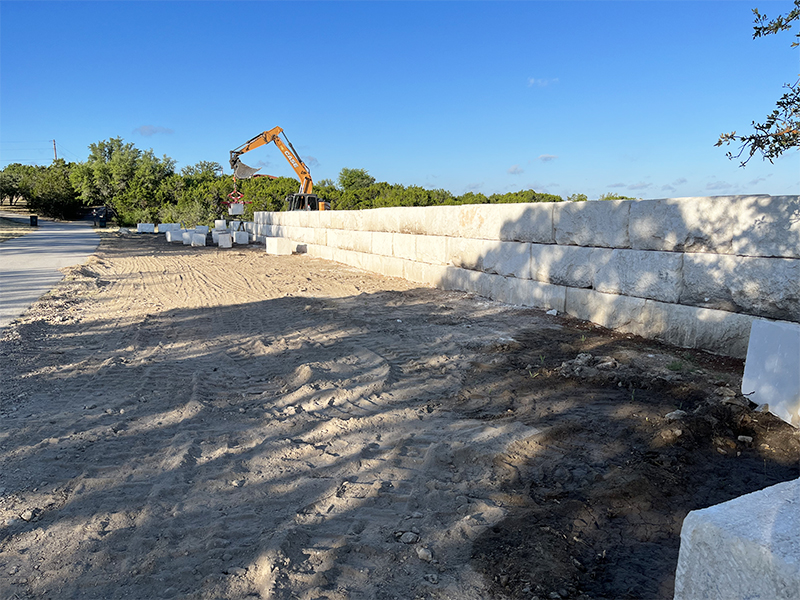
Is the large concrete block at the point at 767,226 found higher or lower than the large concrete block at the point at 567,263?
higher

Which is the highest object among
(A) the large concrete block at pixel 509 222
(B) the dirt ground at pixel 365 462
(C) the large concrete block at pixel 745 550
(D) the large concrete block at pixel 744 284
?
(A) the large concrete block at pixel 509 222

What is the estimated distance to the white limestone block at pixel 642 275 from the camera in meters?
6.10

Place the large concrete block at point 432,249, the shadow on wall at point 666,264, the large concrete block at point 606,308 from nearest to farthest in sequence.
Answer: the shadow on wall at point 666,264
the large concrete block at point 606,308
the large concrete block at point 432,249

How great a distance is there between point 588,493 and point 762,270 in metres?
3.56

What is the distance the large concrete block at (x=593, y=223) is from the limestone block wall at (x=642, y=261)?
0.01 m

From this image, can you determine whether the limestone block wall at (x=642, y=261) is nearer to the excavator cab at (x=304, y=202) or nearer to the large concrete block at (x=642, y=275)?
the large concrete block at (x=642, y=275)

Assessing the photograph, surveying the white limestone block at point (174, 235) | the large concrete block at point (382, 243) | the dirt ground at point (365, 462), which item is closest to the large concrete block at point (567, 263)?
the dirt ground at point (365, 462)

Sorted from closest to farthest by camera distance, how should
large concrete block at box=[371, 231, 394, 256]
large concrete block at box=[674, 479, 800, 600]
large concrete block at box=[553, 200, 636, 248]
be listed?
large concrete block at box=[674, 479, 800, 600]
large concrete block at box=[553, 200, 636, 248]
large concrete block at box=[371, 231, 394, 256]

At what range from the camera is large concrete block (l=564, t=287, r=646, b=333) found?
6574mm

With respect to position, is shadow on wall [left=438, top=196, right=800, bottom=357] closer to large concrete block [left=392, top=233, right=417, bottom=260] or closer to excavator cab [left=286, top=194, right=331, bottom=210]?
large concrete block [left=392, top=233, right=417, bottom=260]

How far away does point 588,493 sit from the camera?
10.2 feet

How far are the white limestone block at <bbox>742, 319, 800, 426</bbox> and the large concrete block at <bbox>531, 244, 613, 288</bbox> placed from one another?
9.65 feet

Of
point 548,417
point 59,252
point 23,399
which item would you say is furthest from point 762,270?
point 59,252

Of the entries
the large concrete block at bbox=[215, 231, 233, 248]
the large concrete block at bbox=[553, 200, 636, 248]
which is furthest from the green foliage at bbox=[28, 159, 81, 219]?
the large concrete block at bbox=[553, 200, 636, 248]
